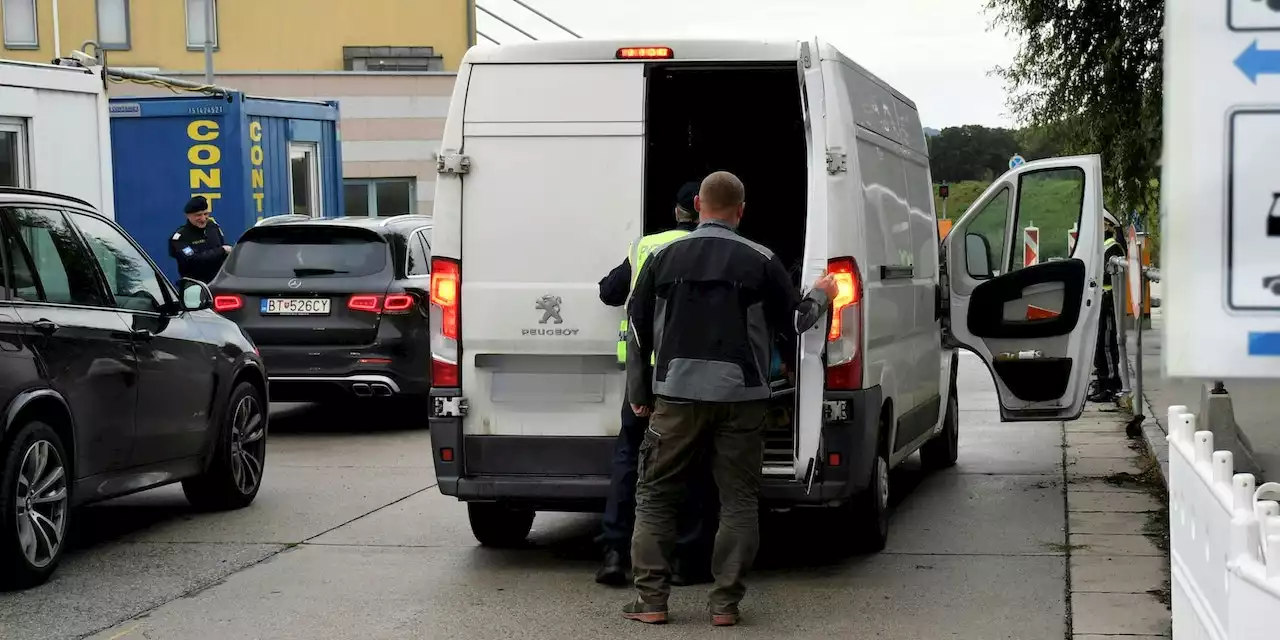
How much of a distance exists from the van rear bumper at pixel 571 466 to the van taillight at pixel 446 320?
0.69ft

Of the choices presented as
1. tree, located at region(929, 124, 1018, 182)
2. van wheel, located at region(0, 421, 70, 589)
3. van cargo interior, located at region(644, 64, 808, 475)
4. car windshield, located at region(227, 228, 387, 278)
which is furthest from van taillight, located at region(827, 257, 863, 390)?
tree, located at region(929, 124, 1018, 182)

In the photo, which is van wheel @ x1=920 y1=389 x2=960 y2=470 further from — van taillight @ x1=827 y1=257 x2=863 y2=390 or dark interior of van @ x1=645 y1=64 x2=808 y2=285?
van taillight @ x1=827 y1=257 x2=863 y2=390

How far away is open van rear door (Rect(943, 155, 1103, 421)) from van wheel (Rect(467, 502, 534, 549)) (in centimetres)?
323

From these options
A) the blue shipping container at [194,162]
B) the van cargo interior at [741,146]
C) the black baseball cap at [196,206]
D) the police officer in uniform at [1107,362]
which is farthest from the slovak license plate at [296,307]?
the police officer in uniform at [1107,362]

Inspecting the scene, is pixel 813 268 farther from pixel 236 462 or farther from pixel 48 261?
pixel 236 462

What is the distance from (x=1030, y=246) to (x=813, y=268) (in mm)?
3758

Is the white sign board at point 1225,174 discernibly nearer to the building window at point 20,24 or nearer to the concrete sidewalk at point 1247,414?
the concrete sidewalk at point 1247,414

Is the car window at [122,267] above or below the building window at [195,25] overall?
below

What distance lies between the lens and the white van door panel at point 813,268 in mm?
7188

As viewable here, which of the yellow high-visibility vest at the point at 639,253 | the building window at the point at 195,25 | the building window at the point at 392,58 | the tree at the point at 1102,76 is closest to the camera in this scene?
the yellow high-visibility vest at the point at 639,253

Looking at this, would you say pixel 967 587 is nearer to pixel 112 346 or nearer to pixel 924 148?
pixel 924 148

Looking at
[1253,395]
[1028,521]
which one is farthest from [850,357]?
[1253,395]

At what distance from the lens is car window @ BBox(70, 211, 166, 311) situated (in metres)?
8.55

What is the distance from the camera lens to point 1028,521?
930 centimetres
